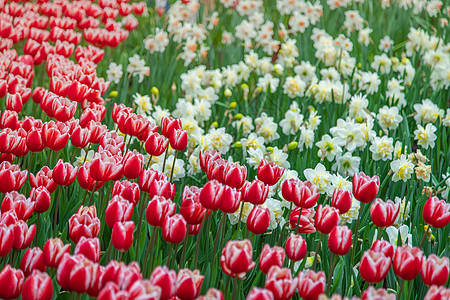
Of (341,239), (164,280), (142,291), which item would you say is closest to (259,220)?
(341,239)

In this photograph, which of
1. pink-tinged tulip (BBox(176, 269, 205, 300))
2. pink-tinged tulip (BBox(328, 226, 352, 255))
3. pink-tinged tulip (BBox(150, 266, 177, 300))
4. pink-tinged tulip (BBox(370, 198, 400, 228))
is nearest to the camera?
pink-tinged tulip (BBox(150, 266, 177, 300))

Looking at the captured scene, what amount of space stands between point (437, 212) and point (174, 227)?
81 centimetres

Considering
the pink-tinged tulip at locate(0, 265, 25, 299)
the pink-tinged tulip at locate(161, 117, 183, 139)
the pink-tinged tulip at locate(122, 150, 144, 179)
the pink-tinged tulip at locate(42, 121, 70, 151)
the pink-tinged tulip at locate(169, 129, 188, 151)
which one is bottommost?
the pink-tinged tulip at locate(0, 265, 25, 299)

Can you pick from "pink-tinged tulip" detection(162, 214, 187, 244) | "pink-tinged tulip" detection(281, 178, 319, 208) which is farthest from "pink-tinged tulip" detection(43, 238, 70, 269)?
"pink-tinged tulip" detection(281, 178, 319, 208)

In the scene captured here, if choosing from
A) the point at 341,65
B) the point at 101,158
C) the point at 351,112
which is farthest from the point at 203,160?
the point at 341,65

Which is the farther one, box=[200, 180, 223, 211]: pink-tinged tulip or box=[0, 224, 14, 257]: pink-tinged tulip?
box=[200, 180, 223, 211]: pink-tinged tulip

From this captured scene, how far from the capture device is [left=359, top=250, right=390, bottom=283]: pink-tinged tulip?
1371mm

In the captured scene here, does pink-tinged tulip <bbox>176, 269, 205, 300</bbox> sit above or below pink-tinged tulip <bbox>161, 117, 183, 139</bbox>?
below

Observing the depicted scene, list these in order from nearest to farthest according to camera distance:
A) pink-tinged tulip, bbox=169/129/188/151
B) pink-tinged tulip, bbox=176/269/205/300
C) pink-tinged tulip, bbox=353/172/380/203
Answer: pink-tinged tulip, bbox=176/269/205/300 → pink-tinged tulip, bbox=353/172/380/203 → pink-tinged tulip, bbox=169/129/188/151

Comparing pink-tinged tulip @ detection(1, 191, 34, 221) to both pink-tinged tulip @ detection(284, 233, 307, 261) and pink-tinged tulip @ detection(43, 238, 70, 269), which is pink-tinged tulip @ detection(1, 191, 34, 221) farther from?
pink-tinged tulip @ detection(284, 233, 307, 261)

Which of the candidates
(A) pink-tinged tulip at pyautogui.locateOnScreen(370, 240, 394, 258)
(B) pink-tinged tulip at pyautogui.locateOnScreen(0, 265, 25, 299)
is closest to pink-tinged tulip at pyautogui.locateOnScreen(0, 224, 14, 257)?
(B) pink-tinged tulip at pyautogui.locateOnScreen(0, 265, 25, 299)

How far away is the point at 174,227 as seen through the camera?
1.47 m

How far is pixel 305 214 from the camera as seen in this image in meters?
1.88

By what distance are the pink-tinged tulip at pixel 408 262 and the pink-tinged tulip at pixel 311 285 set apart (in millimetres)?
247
